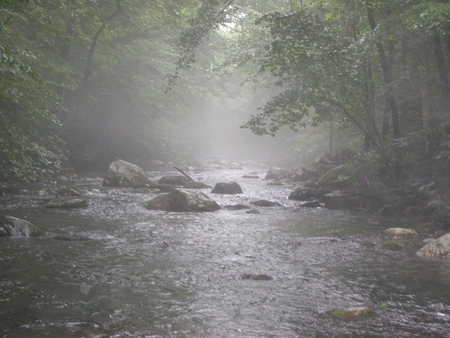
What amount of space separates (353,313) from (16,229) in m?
5.70

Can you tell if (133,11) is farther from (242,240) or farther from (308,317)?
(308,317)

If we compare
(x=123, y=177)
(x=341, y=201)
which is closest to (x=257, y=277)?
(x=341, y=201)

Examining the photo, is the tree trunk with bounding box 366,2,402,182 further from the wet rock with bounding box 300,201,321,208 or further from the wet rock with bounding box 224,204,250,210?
the wet rock with bounding box 224,204,250,210

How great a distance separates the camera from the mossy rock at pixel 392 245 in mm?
7759

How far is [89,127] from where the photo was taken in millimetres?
22000

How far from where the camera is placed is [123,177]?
51.1 ft

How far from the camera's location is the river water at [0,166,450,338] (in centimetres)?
421

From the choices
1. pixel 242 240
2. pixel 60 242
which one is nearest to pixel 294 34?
pixel 242 240

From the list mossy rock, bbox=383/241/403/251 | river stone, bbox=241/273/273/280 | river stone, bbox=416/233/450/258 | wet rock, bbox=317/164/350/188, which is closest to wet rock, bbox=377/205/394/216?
mossy rock, bbox=383/241/403/251

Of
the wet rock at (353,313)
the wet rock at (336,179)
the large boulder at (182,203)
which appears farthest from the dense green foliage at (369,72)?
the wet rock at (353,313)

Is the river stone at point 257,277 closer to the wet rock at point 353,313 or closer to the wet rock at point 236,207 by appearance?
the wet rock at point 353,313

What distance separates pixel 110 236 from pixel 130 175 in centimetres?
797

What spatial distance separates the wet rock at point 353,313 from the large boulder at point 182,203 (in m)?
7.12

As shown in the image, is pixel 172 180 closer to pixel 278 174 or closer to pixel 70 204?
pixel 70 204
